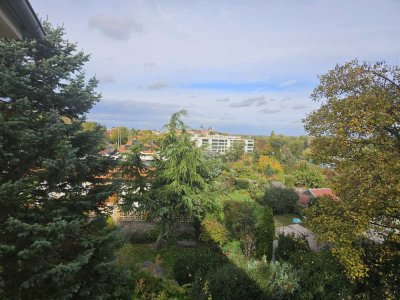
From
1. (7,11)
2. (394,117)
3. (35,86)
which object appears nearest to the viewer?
(7,11)

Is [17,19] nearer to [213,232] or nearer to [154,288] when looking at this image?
[154,288]

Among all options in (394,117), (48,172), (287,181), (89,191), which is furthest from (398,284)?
(287,181)

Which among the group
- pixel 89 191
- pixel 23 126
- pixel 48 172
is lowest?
pixel 89 191

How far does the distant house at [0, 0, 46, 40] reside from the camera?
106 inches

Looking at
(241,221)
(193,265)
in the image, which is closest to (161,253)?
(241,221)

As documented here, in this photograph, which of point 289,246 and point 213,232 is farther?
point 213,232

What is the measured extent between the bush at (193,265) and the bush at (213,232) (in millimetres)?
4934

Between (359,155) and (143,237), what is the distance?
14011mm

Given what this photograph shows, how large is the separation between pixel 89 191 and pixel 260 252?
34.7 feet

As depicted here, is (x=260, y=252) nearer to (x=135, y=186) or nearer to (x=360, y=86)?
(x=135, y=186)

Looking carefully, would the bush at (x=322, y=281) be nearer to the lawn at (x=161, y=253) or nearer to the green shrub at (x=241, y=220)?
the lawn at (x=161, y=253)

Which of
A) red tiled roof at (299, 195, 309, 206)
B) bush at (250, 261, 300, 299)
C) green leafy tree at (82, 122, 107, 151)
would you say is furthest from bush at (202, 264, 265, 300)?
red tiled roof at (299, 195, 309, 206)

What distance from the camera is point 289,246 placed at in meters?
14.4

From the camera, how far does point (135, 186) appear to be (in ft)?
52.5
